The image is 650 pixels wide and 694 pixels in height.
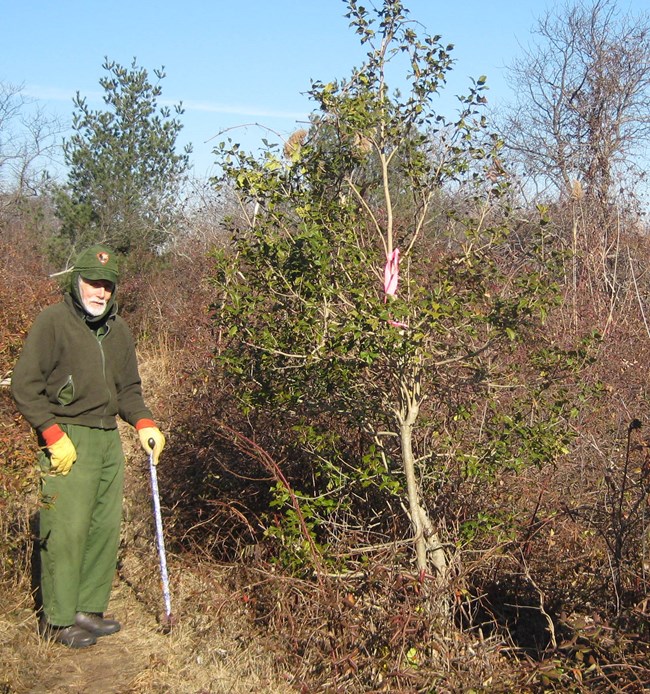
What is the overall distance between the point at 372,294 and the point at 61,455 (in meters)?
1.76

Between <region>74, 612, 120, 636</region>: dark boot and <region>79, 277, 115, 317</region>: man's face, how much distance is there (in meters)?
1.60

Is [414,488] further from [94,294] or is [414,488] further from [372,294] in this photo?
[94,294]

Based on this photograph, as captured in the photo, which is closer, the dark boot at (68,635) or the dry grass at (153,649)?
the dry grass at (153,649)

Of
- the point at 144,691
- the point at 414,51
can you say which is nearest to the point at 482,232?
the point at 414,51

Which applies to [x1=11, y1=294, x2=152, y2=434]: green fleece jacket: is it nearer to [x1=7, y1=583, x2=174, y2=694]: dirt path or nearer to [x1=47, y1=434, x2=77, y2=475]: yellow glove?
[x1=47, y1=434, x2=77, y2=475]: yellow glove

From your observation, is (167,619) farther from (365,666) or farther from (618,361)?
(618,361)

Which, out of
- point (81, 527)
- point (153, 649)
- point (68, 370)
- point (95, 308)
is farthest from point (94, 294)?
point (153, 649)

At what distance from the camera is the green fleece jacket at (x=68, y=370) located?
4543 millimetres

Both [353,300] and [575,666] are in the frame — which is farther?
[353,300]

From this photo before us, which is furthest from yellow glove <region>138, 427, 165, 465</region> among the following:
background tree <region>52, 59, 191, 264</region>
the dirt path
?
background tree <region>52, 59, 191, 264</region>

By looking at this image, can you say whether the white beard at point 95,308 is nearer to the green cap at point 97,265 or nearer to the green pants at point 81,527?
the green cap at point 97,265

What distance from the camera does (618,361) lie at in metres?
8.91

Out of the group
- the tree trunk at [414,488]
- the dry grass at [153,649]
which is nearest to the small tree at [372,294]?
the tree trunk at [414,488]

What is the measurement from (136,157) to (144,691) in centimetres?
1426
